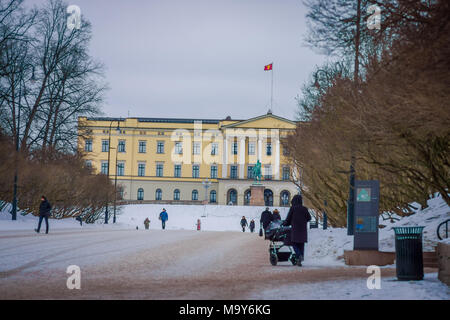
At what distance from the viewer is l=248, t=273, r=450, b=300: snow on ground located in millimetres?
9117

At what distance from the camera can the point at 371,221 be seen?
15070mm

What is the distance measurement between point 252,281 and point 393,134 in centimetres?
486

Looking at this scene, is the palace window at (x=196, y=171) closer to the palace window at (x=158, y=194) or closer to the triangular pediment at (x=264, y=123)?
the palace window at (x=158, y=194)

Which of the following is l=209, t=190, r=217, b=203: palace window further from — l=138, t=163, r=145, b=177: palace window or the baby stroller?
the baby stroller

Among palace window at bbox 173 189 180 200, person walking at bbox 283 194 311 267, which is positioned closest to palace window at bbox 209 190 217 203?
palace window at bbox 173 189 180 200

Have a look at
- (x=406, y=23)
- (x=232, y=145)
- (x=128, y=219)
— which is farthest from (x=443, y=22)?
(x=232, y=145)

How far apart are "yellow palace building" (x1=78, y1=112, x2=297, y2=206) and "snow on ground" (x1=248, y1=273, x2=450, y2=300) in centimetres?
10015

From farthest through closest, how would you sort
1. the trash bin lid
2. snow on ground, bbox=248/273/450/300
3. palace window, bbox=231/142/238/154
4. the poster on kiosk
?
palace window, bbox=231/142/238/154 → the poster on kiosk → the trash bin lid → snow on ground, bbox=248/273/450/300

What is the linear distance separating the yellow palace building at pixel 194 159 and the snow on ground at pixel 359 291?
100151mm

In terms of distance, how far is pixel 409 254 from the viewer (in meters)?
11.1

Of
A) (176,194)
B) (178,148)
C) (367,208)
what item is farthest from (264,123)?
(367,208)

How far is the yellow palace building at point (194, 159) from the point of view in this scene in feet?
368

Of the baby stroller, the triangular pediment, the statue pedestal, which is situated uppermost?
the triangular pediment
